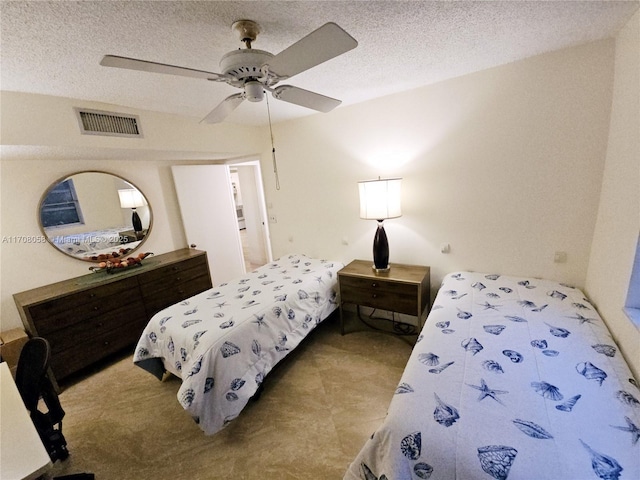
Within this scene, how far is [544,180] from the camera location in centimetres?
192

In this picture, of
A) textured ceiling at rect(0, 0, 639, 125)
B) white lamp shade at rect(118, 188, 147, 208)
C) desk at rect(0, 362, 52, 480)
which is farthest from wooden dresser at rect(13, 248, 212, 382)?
textured ceiling at rect(0, 0, 639, 125)

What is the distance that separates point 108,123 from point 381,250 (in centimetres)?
250

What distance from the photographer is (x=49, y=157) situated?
235cm

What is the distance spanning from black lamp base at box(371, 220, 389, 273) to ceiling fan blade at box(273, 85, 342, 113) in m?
1.18

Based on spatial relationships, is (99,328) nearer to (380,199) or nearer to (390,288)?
(390,288)

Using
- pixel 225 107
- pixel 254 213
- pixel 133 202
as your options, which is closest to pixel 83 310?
pixel 133 202

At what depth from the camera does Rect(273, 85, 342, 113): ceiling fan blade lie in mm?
1387

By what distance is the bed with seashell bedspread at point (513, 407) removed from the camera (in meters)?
0.85

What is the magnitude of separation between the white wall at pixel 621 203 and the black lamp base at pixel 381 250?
4.59 ft

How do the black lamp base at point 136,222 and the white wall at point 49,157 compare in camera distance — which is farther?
the black lamp base at point 136,222

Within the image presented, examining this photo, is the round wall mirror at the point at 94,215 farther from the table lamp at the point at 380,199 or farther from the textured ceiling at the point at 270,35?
the table lamp at the point at 380,199

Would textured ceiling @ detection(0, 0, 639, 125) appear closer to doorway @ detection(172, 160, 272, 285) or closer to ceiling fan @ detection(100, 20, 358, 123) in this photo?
ceiling fan @ detection(100, 20, 358, 123)

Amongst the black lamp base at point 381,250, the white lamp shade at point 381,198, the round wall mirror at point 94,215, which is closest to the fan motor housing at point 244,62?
the white lamp shade at point 381,198

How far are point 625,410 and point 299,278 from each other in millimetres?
2095
